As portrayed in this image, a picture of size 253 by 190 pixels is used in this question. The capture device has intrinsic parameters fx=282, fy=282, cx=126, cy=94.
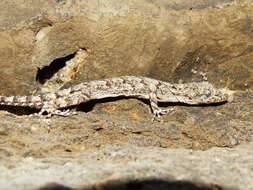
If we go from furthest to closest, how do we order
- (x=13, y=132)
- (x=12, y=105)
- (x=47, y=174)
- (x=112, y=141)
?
(x=12, y=105) < (x=112, y=141) < (x=13, y=132) < (x=47, y=174)

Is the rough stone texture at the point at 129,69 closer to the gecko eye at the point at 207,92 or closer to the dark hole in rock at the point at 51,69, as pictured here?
the dark hole in rock at the point at 51,69

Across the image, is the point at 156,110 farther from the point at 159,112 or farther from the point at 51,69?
the point at 51,69

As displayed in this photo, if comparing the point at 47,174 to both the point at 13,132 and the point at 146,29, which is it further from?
the point at 146,29

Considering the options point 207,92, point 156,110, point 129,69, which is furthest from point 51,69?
point 207,92

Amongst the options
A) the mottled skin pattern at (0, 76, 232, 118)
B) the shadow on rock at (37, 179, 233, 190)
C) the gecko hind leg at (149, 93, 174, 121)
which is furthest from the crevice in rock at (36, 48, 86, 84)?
the shadow on rock at (37, 179, 233, 190)

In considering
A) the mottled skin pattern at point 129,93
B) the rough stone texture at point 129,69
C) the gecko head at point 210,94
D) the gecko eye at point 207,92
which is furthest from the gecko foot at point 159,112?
the gecko eye at point 207,92

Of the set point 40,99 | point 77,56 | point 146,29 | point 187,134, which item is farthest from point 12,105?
point 187,134
